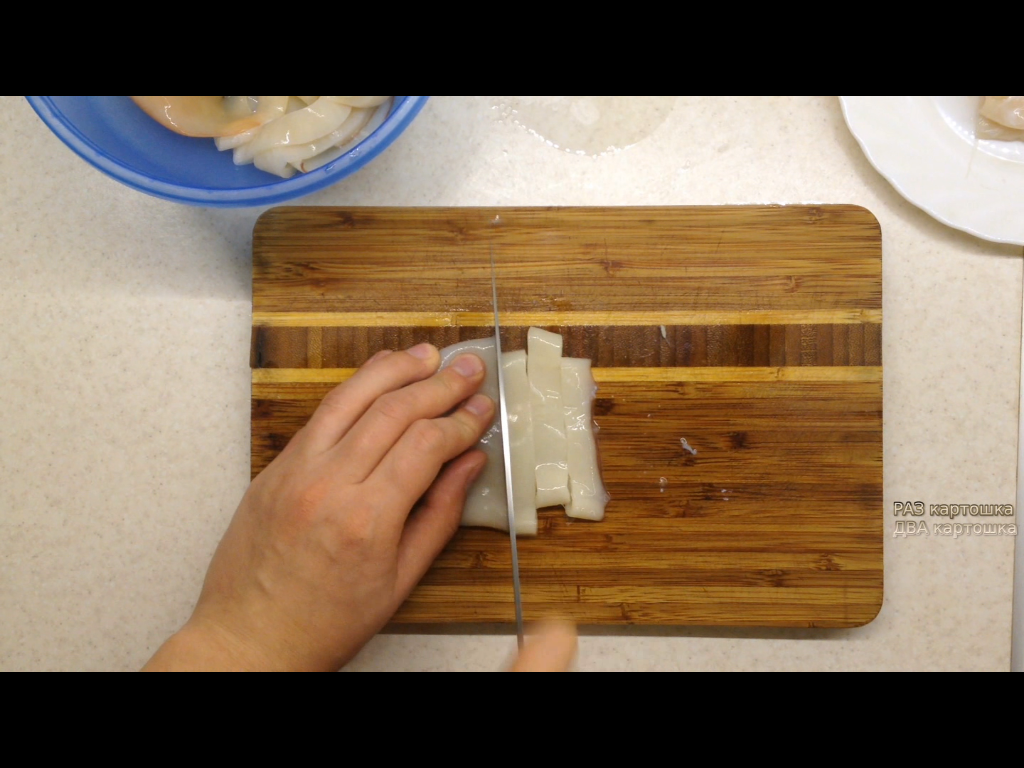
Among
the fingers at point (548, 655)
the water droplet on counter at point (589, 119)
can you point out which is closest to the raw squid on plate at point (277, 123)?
the water droplet on counter at point (589, 119)

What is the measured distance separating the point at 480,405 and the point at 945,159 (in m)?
0.91

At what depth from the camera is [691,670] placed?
47.7 inches

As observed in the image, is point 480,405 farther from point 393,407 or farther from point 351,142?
point 351,142

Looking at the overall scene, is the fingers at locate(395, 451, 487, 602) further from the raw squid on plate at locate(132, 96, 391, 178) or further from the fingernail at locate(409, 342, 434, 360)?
the raw squid on plate at locate(132, 96, 391, 178)

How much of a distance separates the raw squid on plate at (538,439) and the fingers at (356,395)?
0.08m

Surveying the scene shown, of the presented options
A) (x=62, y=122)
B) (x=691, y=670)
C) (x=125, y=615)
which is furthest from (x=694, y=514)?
(x=62, y=122)

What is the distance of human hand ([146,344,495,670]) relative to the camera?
1.05m

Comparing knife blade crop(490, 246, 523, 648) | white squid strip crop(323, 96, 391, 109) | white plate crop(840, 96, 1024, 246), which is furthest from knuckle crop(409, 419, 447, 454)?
white plate crop(840, 96, 1024, 246)

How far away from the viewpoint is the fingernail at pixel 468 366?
115cm

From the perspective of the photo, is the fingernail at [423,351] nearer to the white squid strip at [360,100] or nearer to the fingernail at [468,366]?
the fingernail at [468,366]

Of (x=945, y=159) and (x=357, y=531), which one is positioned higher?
(x=945, y=159)

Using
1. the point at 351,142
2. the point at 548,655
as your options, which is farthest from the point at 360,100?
the point at 548,655

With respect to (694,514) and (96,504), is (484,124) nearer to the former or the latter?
(694,514)

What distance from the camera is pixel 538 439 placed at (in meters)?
1.19
